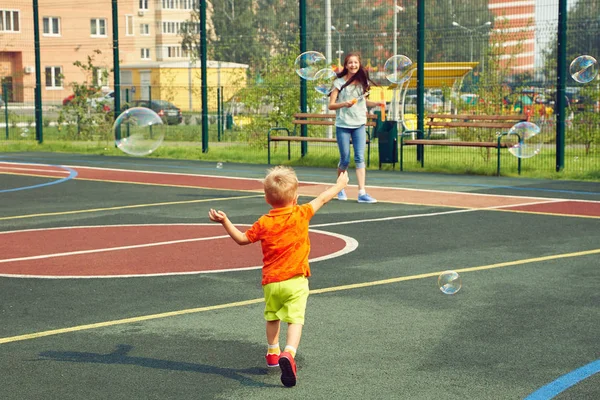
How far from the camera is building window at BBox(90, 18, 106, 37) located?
63325 millimetres

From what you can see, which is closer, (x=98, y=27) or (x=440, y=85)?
(x=440, y=85)

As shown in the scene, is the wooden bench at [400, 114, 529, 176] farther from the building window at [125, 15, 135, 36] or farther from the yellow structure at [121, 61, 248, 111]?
the building window at [125, 15, 135, 36]

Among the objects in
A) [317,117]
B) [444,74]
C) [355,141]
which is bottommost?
[355,141]

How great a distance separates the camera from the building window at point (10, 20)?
57.0 m

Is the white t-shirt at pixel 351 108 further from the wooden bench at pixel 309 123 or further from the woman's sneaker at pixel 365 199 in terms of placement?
the wooden bench at pixel 309 123

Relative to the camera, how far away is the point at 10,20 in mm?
60438

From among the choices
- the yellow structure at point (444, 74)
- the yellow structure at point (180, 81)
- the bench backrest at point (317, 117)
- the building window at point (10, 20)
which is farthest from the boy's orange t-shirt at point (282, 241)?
the building window at point (10, 20)

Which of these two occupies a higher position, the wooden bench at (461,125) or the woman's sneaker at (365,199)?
the wooden bench at (461,125)

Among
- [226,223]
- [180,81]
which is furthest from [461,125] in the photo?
[180,81]

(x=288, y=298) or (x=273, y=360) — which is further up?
(x=288, y=298)

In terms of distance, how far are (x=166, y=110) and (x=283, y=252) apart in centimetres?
3000

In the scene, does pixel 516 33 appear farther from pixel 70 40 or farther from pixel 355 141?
pixel 70 40

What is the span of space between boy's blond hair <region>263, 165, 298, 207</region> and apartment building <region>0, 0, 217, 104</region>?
29698 mm

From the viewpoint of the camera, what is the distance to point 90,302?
24.9 feet
